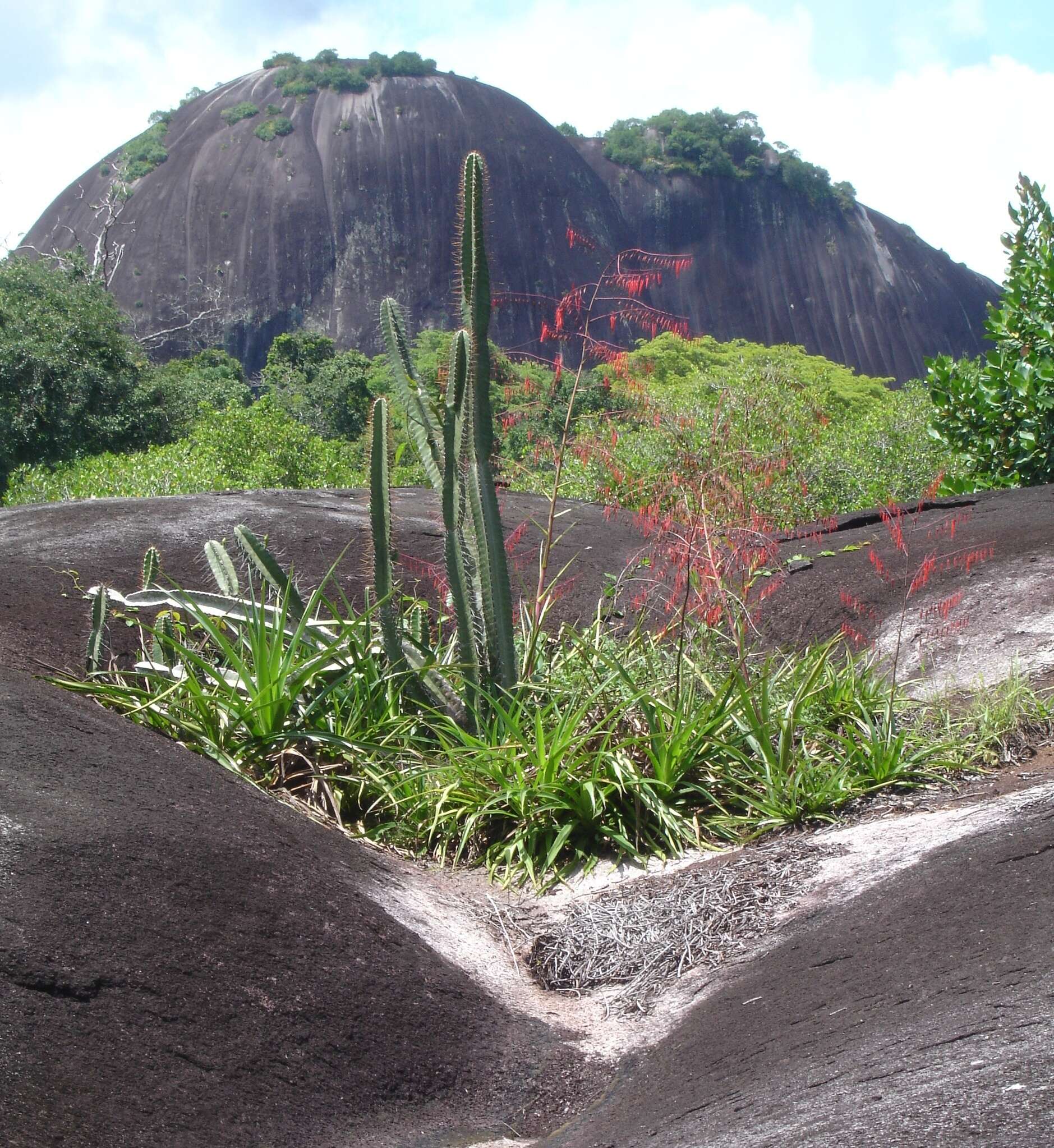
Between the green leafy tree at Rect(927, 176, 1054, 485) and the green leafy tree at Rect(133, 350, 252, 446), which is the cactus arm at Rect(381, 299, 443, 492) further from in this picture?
the green leafy tree at Rect(133, 350, 252, 446)

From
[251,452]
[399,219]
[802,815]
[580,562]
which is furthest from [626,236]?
[802,815]

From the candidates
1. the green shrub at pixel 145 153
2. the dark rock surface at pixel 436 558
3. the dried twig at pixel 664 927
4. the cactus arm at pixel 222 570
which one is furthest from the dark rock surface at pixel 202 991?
the green shrub at pixel 145 153

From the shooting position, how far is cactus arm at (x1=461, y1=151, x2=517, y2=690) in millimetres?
5062

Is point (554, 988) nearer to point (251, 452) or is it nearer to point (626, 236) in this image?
point (251, 452)

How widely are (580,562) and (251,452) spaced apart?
765 centimetres

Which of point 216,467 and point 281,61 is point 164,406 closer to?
point 216,467

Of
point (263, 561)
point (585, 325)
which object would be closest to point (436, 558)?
point (263, 561)

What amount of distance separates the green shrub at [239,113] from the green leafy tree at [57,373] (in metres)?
38.1

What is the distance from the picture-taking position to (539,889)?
14.0ft

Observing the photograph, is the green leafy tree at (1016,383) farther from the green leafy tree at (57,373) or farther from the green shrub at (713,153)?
the green shrub at (713,153)

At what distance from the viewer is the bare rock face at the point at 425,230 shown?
5119 centimetres

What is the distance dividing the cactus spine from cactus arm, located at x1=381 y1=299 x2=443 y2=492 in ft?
0.26

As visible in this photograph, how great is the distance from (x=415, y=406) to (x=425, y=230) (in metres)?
50.3

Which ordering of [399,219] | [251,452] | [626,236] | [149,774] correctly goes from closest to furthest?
[149,774] < [251,452] < [399,219] < [626,236]
